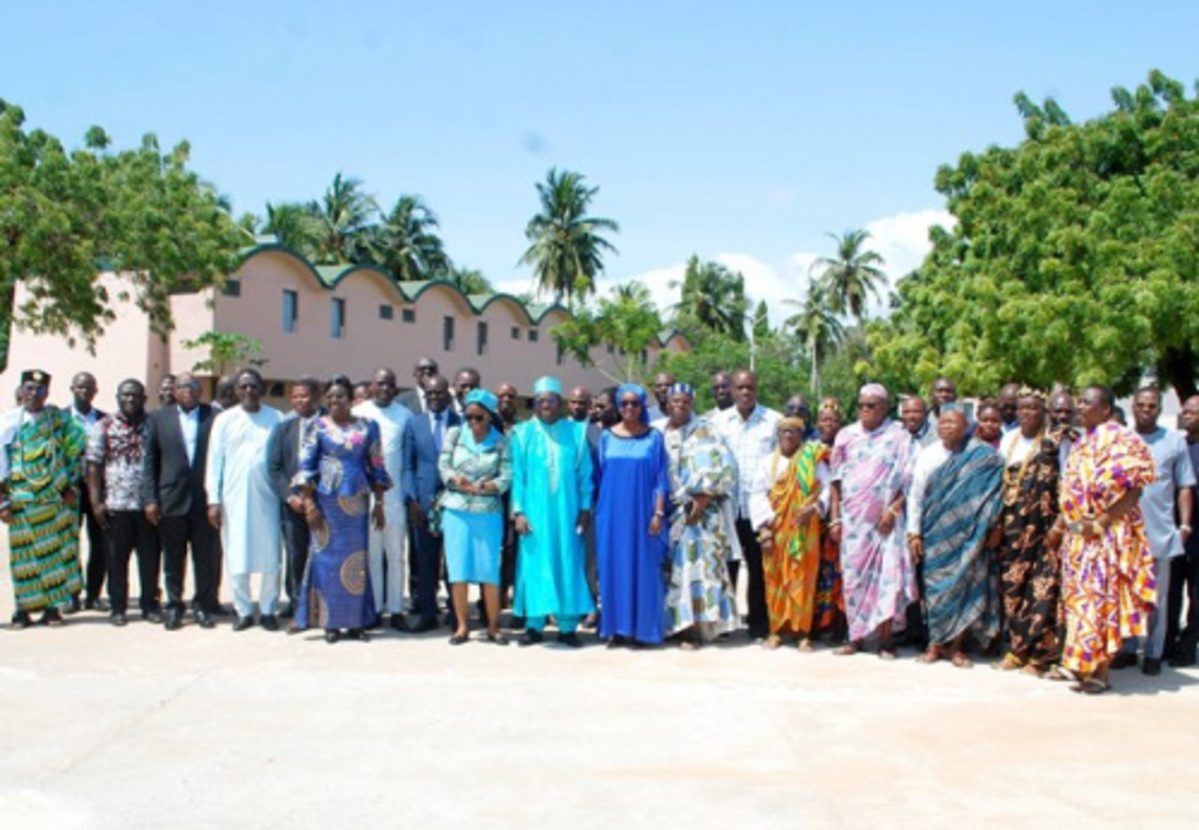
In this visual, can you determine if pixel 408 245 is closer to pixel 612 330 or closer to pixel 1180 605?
pixel 612 330

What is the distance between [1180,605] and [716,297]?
173 feet

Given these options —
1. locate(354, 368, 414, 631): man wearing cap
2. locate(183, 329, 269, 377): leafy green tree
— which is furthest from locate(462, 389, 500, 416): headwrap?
locate(183, 329, 269, 377): leafy green tree

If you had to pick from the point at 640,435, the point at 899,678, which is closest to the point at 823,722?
the point at 899,678

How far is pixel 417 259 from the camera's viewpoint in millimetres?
50719

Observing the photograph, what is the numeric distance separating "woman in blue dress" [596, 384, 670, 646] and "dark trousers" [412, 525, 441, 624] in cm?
118

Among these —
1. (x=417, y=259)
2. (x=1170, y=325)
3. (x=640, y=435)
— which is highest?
(x=417, y=259)

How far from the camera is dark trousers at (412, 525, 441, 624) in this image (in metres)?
8.02

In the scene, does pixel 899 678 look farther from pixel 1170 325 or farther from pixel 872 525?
pixel 1170 325

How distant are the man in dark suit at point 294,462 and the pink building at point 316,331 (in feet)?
60.4

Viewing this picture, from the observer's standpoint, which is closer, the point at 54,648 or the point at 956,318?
the point at 54,648

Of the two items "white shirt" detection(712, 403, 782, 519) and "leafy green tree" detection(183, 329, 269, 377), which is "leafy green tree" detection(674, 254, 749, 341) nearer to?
"leafy green tree" detection(183, 329, 269, 377)

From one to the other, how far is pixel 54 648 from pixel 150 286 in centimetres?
1627

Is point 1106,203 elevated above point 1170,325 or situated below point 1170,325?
above

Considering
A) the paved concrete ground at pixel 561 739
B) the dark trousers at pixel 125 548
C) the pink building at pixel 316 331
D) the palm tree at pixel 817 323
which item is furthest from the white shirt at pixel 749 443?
the palm tree at pixel 817 323
